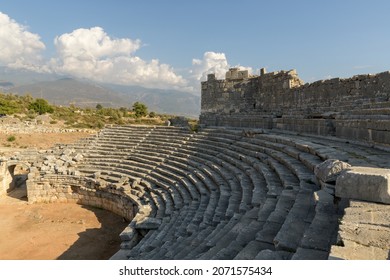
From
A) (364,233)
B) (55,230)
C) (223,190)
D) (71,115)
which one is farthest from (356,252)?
(71,115)

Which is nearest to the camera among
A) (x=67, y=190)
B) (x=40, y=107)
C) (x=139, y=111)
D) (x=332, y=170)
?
(x=332, y=170)

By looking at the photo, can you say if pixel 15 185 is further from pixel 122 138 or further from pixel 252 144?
pixel 252 144

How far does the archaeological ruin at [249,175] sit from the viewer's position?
11.9 feet

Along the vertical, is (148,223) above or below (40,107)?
below

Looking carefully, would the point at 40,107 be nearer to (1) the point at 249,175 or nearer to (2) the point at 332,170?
(1) the point at 249,175

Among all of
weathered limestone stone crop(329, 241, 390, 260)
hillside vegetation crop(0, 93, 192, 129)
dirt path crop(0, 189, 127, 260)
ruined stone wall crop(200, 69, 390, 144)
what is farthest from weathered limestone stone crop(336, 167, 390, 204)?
hillside vegetation crop(0, 93, 192, 129)

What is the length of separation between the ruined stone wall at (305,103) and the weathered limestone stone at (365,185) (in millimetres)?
3738

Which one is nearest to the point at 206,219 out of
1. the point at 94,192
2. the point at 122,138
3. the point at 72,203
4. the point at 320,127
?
the point at 320,127

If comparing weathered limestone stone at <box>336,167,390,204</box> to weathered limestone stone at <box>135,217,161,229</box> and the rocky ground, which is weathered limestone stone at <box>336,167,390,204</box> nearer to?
weathered limestone stone at <box>135,217,161,229</box>

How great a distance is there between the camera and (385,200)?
11.8 feet

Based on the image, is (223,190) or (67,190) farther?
(67,190)

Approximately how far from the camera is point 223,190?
848 centimetres

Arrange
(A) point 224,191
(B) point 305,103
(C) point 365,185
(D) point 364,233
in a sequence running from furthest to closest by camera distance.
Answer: (B) point 305,103 → (A) point 224,191 → (C) point 365,185 → (D) point 364,233

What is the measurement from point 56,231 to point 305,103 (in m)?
12.9
